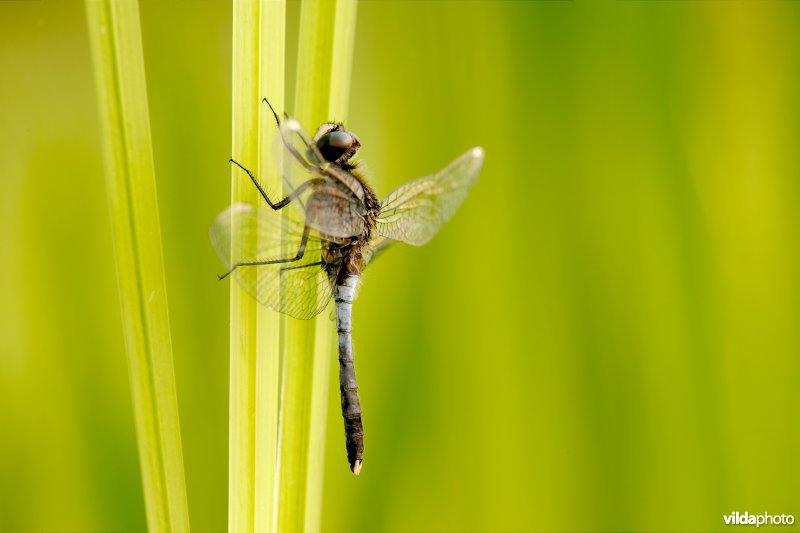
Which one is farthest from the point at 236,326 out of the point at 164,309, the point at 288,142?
the point at 288,142

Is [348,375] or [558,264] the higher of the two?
[558,264]

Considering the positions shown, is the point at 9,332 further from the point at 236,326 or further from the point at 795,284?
the point at 795,284

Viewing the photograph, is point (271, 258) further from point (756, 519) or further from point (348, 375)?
point (756, 519)

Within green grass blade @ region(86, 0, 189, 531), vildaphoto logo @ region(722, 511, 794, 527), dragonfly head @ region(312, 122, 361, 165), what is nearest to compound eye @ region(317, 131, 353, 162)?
dragonfly head @ region(312, 122, 361, 165)

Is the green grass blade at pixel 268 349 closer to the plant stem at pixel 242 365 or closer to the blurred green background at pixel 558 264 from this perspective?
the plant stem at pixel 242 365

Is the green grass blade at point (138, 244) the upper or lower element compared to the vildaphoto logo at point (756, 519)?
upper

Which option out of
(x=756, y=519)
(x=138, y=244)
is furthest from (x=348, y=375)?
(x=756, y=519)

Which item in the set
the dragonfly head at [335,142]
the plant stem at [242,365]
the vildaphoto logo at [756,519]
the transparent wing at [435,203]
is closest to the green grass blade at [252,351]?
the plant stem at [242,365]
